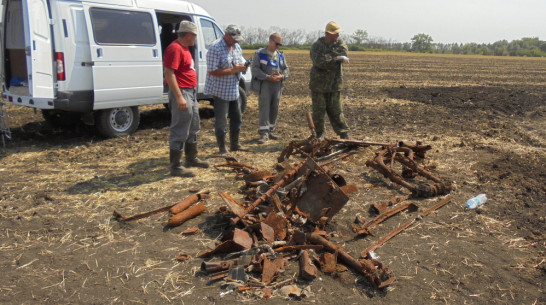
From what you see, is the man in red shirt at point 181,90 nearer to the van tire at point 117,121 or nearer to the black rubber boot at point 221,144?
the black rubber boot at point 221,144

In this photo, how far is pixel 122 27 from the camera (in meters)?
7.35

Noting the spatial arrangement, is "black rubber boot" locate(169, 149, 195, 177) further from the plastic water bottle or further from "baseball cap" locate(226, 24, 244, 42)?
the plastic water bottle

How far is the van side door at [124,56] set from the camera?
6.94 metres

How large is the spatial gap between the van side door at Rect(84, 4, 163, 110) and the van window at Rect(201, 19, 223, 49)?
4.20 feet

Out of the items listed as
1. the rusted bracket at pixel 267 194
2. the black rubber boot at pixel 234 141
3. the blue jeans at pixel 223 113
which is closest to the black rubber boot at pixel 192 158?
the blue jeans at pixel 223 113

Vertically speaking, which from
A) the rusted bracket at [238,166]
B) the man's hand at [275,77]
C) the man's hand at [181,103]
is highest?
the man's hand at [275,77]

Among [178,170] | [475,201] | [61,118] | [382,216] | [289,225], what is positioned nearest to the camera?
[289,225]

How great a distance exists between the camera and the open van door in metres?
6.19

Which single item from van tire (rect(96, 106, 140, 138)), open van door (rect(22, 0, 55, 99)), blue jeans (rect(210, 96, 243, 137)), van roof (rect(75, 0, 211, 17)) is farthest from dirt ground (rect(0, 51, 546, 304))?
van roof (rect(75, 0, 211, 17))

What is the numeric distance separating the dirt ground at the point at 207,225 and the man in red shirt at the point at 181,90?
0.46 meters

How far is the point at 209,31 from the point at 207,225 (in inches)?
232

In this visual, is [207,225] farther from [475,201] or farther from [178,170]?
[475,201]

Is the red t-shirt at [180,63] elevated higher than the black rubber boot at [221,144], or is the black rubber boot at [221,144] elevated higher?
the red t-shirt at [180,63]

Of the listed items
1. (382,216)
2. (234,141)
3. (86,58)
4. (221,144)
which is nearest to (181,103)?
(221,144)
